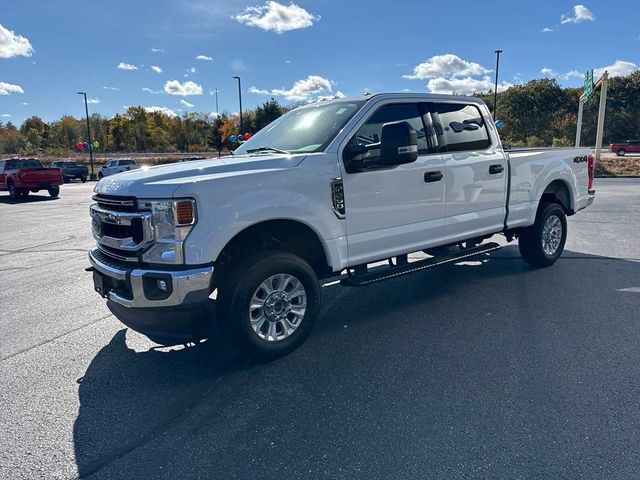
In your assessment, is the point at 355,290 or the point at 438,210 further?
the point at 355,290

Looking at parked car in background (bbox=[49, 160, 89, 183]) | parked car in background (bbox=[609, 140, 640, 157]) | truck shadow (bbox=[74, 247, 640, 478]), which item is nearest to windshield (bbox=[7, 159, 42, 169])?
parked car in background (bbox=[49, 160, 89, 183])

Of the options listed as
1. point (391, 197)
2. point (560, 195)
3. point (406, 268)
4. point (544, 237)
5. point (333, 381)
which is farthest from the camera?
point (560, 195)

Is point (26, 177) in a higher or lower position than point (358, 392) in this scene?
higher

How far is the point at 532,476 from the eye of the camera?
96.4 inches

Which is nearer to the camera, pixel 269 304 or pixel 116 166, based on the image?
pixel 269 304

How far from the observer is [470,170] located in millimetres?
→ 5309

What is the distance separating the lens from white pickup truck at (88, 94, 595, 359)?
346 centimetres

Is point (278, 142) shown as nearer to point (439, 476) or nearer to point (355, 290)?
point (355, 290)

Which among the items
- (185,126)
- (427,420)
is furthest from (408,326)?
(185,126)

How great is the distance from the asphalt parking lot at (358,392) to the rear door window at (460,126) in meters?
1.71

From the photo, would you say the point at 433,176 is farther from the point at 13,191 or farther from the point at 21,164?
the point at 21,164

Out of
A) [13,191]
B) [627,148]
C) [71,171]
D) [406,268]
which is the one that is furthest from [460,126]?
[627,148]

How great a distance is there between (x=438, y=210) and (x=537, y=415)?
8.18ft

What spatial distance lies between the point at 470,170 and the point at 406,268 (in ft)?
4.63
